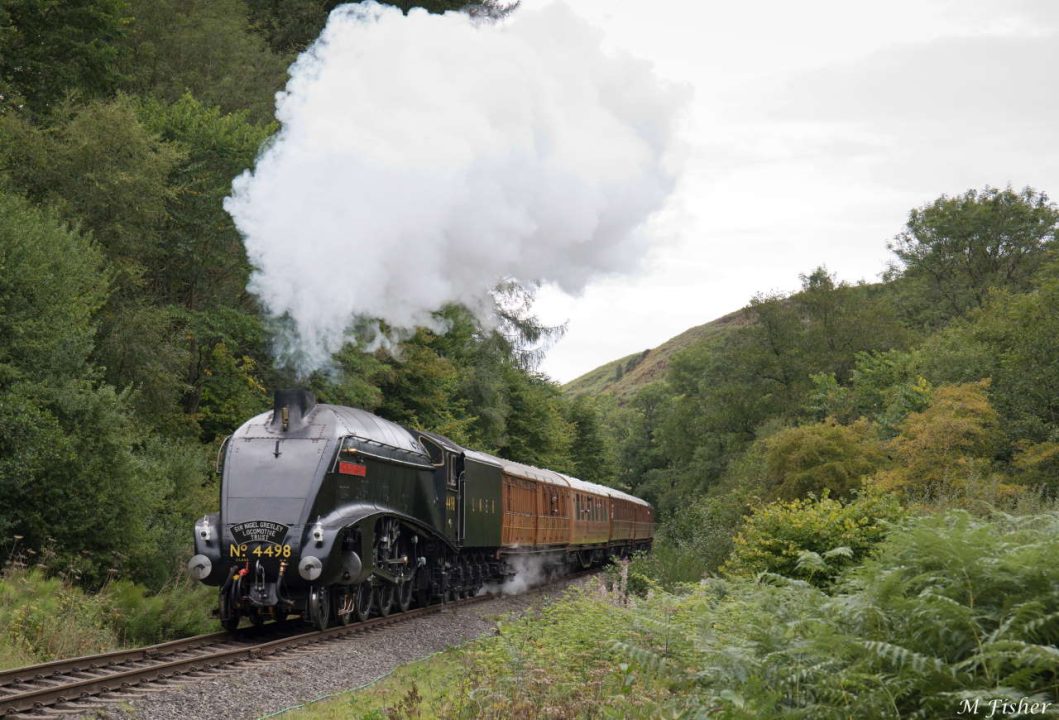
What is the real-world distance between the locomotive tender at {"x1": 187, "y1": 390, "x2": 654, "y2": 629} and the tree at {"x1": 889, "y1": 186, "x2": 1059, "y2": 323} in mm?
47281

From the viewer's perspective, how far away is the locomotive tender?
47.3 ft

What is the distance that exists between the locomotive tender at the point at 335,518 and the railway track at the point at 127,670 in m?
0.49

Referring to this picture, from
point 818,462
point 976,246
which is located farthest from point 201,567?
point 976,246

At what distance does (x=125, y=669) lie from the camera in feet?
36.3

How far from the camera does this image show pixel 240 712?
9.69 m

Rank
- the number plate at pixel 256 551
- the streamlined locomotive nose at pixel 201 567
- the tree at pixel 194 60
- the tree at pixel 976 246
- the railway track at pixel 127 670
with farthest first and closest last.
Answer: the tree at pixel 976 246 < the tree at pixel 194 60 < the number plate at pixel 256 551 < the streamlined locomotive nose at pixel 201 567 < the railway track at pixel 127 670

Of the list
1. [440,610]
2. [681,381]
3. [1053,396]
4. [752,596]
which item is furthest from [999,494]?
[681,381]

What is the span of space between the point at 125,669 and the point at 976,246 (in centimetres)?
Result: 6027

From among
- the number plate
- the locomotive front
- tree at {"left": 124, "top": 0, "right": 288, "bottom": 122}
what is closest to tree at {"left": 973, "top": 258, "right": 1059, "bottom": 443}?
the locomotive front

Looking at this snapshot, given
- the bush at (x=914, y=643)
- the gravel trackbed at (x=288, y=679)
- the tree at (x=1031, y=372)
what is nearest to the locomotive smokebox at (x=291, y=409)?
the gravel trackbed at (x=288, y=679)

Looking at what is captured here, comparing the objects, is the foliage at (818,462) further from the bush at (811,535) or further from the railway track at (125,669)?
the railway track at (125,669)
